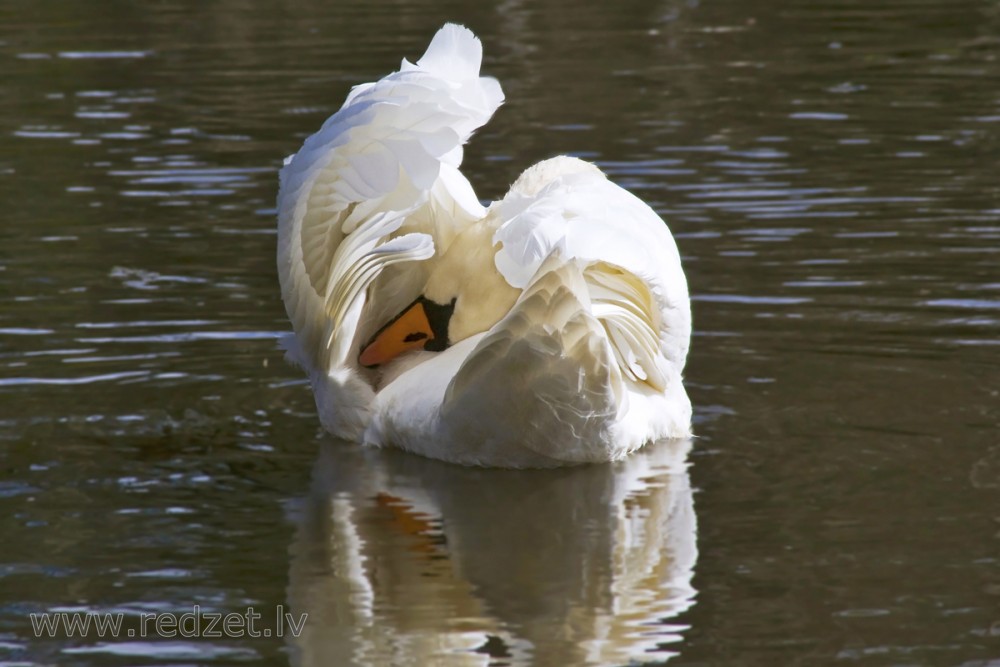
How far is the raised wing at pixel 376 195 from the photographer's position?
6.07 m

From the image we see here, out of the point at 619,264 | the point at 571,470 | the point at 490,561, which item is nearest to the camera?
the point at 490,561

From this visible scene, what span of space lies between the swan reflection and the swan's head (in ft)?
1.43

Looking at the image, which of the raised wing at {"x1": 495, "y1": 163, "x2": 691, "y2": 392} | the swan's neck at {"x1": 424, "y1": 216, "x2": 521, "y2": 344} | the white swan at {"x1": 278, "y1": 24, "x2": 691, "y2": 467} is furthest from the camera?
the swan's neck at {"x1": 424, "y1": 216, "x2": 521, "y2": 344}

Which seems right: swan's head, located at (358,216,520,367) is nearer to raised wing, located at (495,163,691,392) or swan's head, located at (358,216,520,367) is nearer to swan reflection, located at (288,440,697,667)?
raised wing, located at (495,163,691,392)

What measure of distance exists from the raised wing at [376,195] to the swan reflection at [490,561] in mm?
547

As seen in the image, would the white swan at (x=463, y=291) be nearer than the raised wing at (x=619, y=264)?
Yes

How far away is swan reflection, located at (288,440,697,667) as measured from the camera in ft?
15.6

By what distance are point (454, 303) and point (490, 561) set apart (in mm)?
1503

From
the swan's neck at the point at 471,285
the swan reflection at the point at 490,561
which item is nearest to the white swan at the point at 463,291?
the swan's neck at the point at 471,285

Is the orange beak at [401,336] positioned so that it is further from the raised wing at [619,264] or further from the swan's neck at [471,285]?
the raised wing at [619,264]

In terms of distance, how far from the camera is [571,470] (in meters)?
6.44

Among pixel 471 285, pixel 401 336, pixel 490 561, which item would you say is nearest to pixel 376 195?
pixel 471 285

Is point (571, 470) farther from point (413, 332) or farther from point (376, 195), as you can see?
point (376, 195)

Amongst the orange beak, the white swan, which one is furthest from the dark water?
the orange beak
